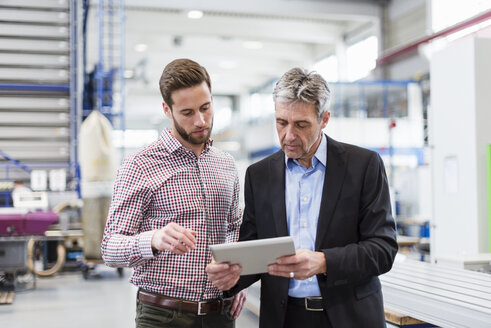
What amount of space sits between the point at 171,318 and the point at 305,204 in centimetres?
68

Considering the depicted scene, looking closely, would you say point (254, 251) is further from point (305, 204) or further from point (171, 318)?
point (171, 318)

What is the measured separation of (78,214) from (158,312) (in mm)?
8351

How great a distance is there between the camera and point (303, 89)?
191 cm

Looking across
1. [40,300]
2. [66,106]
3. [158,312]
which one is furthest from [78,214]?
[158,312]

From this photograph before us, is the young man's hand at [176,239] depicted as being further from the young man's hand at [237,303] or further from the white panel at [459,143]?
the white panel at [459,143]

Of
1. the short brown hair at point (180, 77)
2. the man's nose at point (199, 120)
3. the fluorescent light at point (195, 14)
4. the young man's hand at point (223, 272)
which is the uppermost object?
the fluorescent light at point (195, 14)

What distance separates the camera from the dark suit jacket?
6.05 feet

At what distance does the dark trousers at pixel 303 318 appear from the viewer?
1929mm

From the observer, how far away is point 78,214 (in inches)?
397

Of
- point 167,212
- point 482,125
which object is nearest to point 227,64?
point 482,125

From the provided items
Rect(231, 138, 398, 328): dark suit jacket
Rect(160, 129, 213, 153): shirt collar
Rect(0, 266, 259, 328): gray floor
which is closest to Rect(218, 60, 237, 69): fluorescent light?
Rect(0, 266, 259, 328): gray floor

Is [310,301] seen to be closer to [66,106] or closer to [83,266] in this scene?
[83,266]

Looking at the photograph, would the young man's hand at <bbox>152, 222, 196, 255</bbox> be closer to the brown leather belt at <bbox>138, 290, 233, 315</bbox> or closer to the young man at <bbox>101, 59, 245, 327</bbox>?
the young man at <bbox>101, 59, 245, 327</bbox>

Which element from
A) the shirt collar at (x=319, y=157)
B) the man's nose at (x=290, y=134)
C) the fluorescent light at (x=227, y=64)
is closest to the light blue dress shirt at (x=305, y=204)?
the shirt collar at (x=319, y=157)
